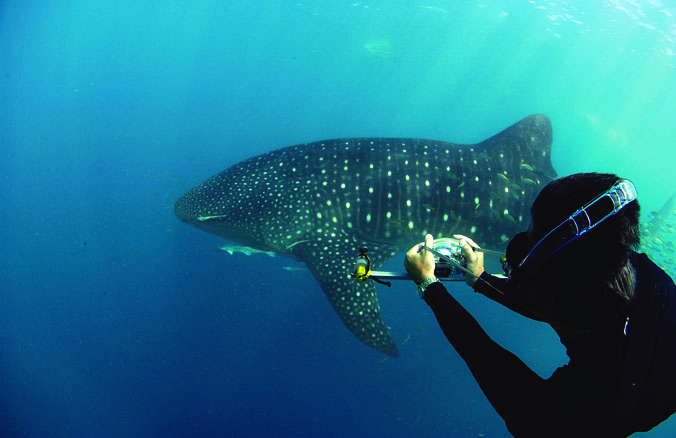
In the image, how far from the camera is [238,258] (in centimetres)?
1185

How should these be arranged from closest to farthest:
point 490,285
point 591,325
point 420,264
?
point 591,325 → point 490,285 → point 420,264

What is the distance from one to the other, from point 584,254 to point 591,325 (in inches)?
10.6

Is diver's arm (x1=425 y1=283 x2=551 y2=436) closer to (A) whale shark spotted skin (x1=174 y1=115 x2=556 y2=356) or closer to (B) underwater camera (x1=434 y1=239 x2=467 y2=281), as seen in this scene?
(B) underwater camera (x1=434 y1=239 x2=467 y2=281)

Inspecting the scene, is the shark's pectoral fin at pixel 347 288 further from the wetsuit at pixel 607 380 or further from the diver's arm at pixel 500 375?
the wetsuit at pixel 607 380

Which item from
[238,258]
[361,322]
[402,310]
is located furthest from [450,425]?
[238,258]

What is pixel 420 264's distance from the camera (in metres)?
1.77

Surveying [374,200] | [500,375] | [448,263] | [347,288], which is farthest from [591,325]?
[374,200]

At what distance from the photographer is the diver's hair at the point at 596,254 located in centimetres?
116

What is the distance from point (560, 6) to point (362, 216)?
36183mm

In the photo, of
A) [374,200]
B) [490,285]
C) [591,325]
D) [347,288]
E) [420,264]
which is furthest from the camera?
[374,200]

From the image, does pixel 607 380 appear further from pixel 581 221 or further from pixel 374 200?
pixel 374 200

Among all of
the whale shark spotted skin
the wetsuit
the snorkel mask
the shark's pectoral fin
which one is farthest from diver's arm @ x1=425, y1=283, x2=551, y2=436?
the whale shark spotted skin

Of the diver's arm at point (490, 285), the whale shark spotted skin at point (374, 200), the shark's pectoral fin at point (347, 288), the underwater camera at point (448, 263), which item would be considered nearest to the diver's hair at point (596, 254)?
the diver's arm at point (490, 285)

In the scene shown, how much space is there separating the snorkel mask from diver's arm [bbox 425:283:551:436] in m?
0.30
